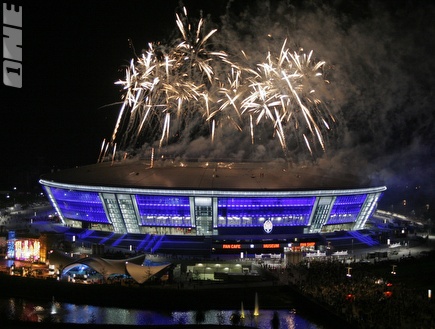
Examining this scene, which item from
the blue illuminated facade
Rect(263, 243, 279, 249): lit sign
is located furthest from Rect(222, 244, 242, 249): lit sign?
the blue illuminated facade

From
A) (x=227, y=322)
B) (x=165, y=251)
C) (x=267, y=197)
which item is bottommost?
(x=227, y=322)

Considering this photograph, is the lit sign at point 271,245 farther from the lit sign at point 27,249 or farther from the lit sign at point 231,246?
the lit sign at point 27,249

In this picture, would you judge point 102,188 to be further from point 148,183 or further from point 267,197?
point 267,197

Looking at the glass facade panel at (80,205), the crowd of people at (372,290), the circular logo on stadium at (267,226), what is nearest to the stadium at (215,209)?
the circular logo on stadium at (267,226)

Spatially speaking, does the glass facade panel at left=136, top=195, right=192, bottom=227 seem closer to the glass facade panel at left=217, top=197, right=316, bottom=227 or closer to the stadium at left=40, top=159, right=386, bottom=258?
the stadium at left=40, top=159, right=386, bottom=258

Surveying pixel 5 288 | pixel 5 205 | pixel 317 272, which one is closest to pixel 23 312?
pixel 5 288
